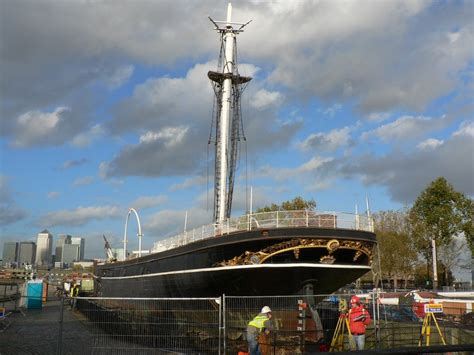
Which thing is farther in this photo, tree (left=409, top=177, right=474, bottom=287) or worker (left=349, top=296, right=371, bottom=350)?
tree (left=409, top=177, right=474, bottom=287)

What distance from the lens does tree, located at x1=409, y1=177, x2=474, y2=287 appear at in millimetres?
46688

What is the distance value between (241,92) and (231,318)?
1607cm

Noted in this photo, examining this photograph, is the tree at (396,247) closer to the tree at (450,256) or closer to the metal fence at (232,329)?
the tree at (450,256)

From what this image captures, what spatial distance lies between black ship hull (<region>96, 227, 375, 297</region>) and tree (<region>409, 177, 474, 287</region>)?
1254 inches

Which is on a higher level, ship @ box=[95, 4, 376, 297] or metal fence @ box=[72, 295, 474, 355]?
ship @ box=[95, 4, 376, 297]

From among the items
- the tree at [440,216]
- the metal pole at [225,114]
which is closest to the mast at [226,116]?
the metal pole at [225,114]

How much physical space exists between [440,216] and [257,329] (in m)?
40.0

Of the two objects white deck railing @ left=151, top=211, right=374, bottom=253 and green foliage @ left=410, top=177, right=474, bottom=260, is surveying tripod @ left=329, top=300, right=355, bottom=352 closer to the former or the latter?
white deck railing @ left=151, top=211, right=374, bottom=253

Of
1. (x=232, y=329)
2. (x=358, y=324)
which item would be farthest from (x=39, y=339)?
(x=358, y=324)

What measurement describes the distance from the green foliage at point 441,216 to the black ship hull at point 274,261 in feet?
104

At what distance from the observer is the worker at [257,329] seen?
1144 centimetres

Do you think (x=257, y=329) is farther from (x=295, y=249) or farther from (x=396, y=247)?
(x=396, y=247)

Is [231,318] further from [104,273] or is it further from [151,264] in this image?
[104,273]

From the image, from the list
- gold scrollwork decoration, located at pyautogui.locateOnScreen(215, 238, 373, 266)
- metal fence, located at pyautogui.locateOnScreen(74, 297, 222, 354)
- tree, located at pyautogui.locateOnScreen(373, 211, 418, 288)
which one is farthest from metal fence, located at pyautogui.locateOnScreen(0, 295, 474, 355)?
tree, located at pyautogui.locateOnScreen(373, 211, 418, 288)
